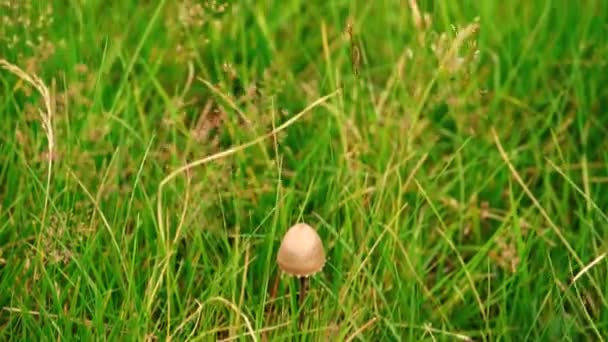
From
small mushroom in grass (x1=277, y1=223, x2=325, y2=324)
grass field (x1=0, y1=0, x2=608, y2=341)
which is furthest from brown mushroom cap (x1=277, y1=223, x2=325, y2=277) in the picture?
grass field (x1=0, y1=0, x2=608, y2=341)

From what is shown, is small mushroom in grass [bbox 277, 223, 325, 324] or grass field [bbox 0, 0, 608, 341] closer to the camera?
small mushroom in grass [bbox 277, 223, 325, 324]

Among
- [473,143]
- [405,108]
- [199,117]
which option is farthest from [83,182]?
[473,143]

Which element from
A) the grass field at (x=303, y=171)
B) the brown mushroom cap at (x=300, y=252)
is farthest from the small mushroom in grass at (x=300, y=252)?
the grass field at (x=303, y=171)

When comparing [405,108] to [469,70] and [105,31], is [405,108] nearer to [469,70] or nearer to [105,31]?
[469,70]

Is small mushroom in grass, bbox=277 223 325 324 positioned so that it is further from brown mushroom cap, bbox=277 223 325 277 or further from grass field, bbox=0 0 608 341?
grass field, bbox=0 0 608 341

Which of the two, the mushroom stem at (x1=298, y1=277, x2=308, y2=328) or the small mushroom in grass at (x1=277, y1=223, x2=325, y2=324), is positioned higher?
the small mushroom in grass at (x1=277, y1=223, x2=325, y2=324)

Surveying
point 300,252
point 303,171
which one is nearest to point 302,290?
point 300,252

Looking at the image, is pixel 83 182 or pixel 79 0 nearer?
pixel 83 182

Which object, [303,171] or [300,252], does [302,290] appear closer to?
[300,252]
